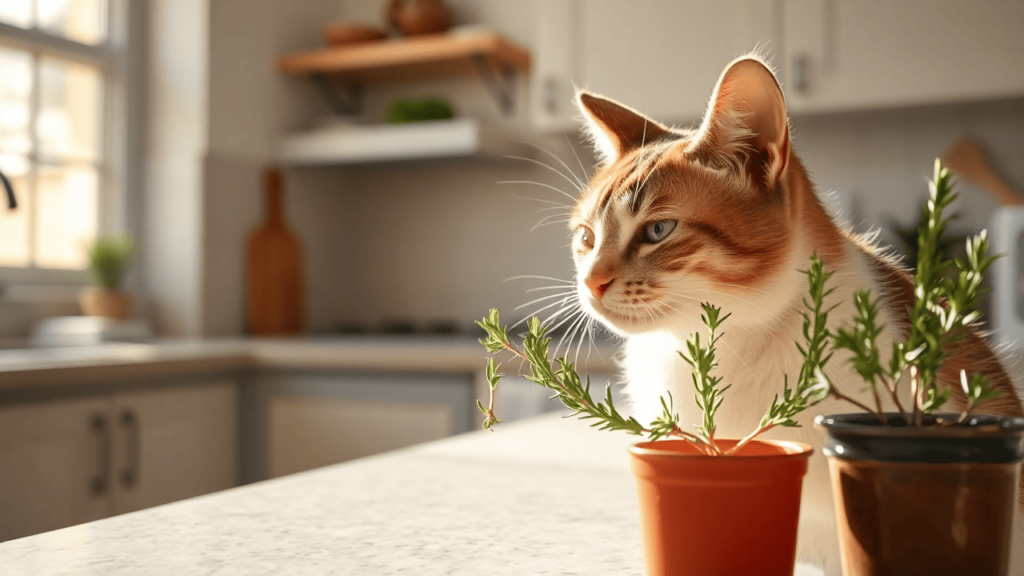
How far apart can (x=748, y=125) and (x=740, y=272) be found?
0.26 ft

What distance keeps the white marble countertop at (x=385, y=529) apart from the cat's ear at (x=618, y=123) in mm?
278

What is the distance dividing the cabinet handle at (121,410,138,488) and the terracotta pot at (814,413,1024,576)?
217 cm

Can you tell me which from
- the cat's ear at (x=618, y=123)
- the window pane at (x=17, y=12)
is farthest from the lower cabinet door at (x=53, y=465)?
the cat's ear at (x=618, y=123)

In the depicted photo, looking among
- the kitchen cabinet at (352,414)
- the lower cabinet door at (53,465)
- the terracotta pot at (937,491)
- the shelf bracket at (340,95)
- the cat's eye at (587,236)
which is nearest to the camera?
the terracotta pot at (937,491)

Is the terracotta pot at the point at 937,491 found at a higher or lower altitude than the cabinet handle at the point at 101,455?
higher

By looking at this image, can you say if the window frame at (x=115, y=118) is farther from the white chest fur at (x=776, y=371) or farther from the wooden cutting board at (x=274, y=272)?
the white chest fur at (x=776, y=371)

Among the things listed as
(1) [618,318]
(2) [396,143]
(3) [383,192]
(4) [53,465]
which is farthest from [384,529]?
(3) [383,192]

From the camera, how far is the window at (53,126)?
8.84 feet

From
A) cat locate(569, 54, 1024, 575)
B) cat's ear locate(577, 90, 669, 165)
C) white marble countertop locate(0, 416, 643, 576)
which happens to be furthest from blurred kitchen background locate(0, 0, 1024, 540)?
cat locate(569, 54, 1024, 575)

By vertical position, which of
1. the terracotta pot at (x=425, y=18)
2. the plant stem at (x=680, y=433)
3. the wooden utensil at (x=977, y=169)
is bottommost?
the plant stem at (x=680, y=433)

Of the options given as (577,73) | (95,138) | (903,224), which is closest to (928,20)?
(903,224)

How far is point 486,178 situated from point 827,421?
2.97 m

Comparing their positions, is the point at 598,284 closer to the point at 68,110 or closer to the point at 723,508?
the point at 723,508

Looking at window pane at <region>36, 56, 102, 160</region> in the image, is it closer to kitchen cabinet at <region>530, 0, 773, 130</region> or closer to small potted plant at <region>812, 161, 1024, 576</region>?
kitchen cabinet at <region>530, 0, 773, 130</region>
